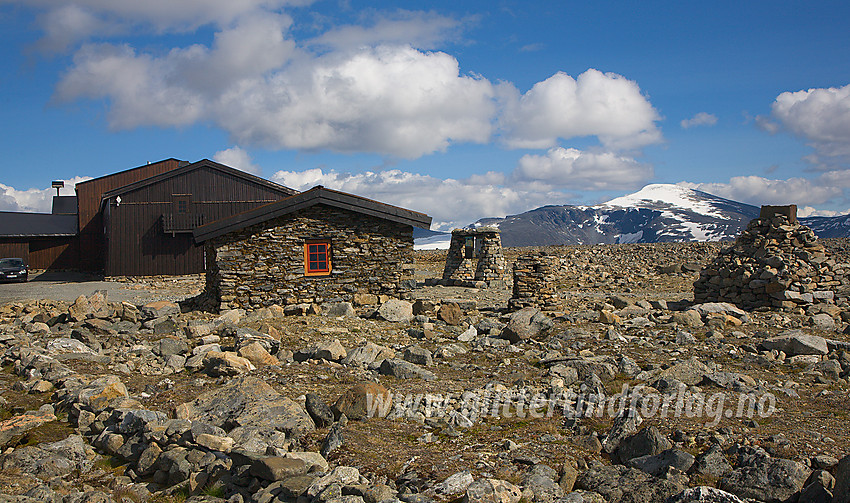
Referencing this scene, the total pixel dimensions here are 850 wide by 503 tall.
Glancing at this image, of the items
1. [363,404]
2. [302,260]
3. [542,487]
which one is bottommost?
[542,487]

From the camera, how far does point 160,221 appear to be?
32.5 metres

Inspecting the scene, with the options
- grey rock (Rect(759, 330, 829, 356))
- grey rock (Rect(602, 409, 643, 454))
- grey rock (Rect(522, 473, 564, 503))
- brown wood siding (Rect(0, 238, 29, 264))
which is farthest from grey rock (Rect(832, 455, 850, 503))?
brown wood siding (Rect(0, 238, 29, 264))

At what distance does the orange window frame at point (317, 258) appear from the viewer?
18328 millimetres

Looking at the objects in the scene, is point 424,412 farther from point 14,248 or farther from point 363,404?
point 14,248

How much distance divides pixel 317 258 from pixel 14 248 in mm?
32614

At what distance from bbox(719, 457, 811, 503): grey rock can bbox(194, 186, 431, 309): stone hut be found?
14227 millimetres

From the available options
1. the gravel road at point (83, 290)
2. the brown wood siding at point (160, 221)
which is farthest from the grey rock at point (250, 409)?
the brown wood siding at point (160, 221)

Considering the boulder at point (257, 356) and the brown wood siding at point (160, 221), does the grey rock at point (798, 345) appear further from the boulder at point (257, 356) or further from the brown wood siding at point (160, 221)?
the brown wood siding at point (160, 221)

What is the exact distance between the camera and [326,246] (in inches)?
730

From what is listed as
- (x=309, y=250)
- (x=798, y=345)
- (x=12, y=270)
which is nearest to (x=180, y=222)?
(x=12, y=270)

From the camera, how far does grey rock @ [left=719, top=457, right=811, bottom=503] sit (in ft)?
16.5

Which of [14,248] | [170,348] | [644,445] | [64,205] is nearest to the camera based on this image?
[644,445]

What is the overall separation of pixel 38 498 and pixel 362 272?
13.6 m

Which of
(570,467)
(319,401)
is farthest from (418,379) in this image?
(570,467)
